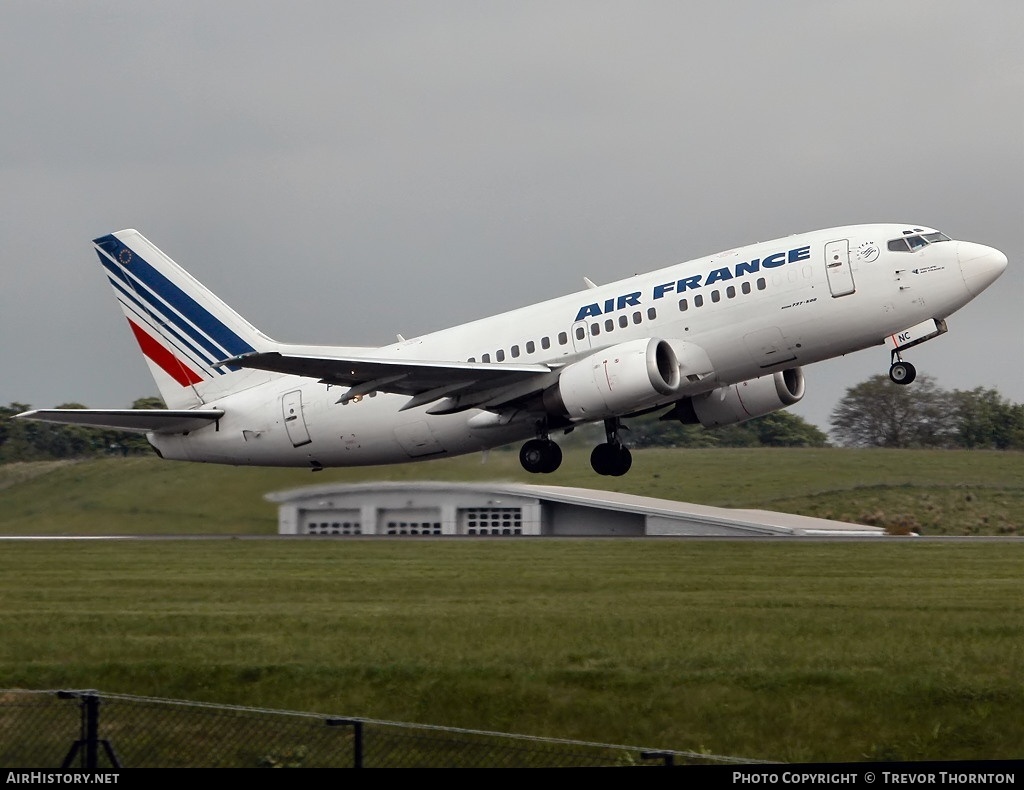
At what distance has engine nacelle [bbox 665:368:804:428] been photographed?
123ft

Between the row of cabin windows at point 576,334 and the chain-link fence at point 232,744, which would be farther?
the row of cabin windows at point 576,334

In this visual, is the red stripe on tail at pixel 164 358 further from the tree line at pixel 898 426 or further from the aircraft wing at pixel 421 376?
the tree line at pixel 898 426

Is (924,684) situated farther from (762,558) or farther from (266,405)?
(266,405)

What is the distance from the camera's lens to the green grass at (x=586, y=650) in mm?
17297

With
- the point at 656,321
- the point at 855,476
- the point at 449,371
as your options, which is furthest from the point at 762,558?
the point at 855,476

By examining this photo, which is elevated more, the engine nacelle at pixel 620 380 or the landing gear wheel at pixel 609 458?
the engine nacelle at pixel 620 380

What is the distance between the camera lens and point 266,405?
40.0 meters

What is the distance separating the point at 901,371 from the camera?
3381cm

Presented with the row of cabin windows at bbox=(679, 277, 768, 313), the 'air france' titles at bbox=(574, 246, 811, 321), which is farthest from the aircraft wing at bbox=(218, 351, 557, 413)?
the row of cabin windows at bbox=(679, 277, 768, 313)

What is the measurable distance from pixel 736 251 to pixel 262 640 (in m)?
16.8

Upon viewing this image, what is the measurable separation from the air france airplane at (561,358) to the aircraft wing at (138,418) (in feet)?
0.23

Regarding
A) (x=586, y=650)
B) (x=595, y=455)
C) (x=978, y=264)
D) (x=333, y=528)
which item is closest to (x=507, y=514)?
(x=333, y=528)

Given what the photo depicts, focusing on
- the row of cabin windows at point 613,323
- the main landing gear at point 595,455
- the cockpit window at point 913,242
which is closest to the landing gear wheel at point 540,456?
the main landing gear at point 595,455

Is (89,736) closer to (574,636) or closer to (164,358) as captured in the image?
(574,636)
